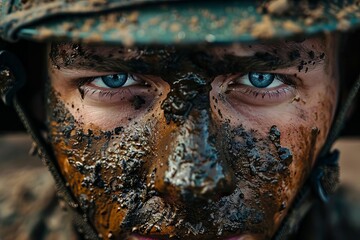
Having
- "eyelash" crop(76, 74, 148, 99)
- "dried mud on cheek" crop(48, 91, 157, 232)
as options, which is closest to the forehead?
"eyelash" crop(76, 74, 148, 99)

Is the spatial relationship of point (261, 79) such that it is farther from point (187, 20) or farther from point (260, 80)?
point (187, 20)

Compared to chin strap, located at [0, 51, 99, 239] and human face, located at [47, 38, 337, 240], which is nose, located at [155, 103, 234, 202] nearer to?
human face, located at [47, 38, 337, 240]

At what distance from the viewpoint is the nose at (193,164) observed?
1734 millimetres

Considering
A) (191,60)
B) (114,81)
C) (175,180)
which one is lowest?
(175,180)

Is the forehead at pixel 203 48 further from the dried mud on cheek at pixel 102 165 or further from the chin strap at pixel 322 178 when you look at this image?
the chin strap at pixel 322 178

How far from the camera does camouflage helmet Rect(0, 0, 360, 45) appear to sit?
1591mm

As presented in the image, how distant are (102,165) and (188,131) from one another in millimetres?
318

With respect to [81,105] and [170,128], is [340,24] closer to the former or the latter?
[170,128]

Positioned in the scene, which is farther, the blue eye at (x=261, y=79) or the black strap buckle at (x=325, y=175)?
the black strap buckle at (x=325, y=175)

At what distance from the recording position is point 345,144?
4.34 m

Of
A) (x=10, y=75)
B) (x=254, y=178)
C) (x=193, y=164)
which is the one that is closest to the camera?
(x=193, y=164)

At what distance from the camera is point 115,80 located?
2012 millimetres

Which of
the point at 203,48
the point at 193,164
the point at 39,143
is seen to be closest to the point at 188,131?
the point at 193,164

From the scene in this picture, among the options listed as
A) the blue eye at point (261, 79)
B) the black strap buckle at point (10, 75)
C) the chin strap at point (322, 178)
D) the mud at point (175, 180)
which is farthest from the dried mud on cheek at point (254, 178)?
the black strap buckle at point (10, 75)
